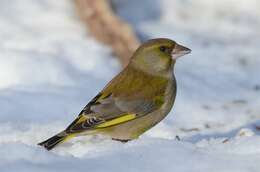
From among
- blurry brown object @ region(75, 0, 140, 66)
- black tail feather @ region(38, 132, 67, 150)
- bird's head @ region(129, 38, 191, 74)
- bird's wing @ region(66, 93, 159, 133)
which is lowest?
black tail feather @ region(38, 132, 67, 150)

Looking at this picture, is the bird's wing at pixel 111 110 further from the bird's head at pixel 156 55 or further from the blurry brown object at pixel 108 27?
the blurry brown object at pixel 108 27

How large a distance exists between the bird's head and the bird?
3cm

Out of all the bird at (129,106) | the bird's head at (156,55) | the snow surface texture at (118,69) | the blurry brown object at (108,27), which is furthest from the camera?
the blurry brown object at (108,27)

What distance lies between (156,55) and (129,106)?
0.66m

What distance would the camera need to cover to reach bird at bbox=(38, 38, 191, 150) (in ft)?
19.1

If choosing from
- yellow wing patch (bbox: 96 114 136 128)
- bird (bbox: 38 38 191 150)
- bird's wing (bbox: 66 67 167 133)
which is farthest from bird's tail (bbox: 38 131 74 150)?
yellow wing patch (bbox: 96 114 136 128)

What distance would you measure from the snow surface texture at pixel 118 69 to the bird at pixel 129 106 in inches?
4.8

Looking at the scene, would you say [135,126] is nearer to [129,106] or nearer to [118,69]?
[129,106]

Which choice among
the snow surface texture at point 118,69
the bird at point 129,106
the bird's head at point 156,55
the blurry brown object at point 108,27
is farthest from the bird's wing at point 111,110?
the blurry brown object at point 108,27

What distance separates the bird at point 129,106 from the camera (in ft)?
19.1

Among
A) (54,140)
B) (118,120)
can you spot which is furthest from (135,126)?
(54,140)

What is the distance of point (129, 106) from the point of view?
237 inches

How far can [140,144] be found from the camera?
→ 199 inches

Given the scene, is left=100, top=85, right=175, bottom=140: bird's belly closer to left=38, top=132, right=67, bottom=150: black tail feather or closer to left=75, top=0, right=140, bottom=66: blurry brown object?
left=38, top=132, right=67, bottom=150: black tail feather
